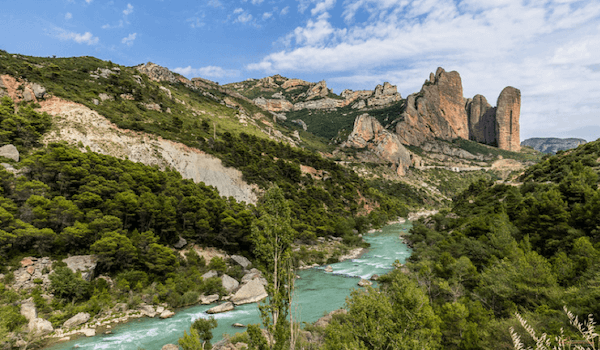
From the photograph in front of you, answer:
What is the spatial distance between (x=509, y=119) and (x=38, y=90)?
24196 centimetres

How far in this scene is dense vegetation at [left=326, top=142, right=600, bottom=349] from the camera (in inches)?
503

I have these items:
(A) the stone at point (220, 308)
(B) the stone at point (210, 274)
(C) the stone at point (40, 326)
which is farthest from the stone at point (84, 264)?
(A) the stone at point (220, 308)

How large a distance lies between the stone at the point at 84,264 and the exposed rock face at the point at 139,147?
21892 millimetres

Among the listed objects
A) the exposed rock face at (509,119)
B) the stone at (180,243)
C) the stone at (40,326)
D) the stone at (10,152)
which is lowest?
the stone at (40,326)

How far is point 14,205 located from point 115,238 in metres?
9.45

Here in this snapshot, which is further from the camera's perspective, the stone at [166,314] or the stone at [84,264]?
the stone at [84,264]

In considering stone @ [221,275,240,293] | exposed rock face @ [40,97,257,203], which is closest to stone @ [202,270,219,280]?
stone @ [221,275,240,293]

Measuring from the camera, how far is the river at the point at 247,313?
20250 mm

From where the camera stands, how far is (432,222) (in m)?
62.2

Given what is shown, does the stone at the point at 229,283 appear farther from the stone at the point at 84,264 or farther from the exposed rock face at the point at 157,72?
the exposed rock face at the point at 157,72

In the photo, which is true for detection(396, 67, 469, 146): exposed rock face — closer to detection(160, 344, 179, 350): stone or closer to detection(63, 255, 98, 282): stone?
detection(63, 255, 98, 282): stone

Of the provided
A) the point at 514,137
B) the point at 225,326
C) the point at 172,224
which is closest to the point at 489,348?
the point at 225,326

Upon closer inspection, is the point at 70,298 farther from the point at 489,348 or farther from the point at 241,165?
the point at 241,165

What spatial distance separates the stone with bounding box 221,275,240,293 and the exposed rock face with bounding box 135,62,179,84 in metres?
105
